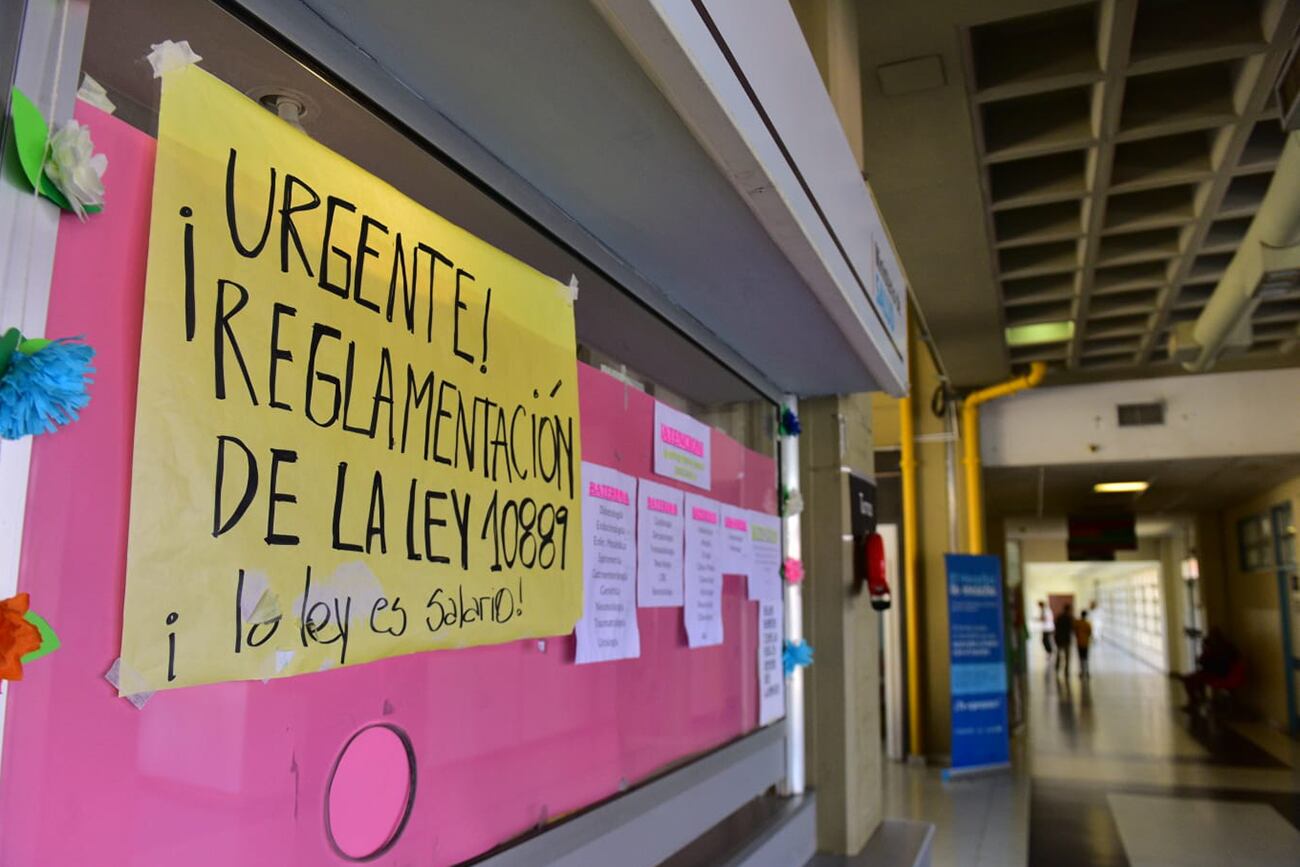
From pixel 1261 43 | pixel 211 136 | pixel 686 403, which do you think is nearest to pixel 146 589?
pixel 211 136

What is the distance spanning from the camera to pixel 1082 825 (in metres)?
5.73

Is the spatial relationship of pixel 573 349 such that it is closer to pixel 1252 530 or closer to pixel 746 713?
pixel 746 713

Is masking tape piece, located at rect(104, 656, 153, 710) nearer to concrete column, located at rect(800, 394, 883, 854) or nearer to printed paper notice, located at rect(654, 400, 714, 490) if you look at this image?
printed paper notice, located at rect(654, 400, 714, 490)

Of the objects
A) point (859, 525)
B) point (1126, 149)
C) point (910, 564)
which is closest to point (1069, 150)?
point (1126, 149)

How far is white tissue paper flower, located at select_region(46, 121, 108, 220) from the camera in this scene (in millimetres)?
665

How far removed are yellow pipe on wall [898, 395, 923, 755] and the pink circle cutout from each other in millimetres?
7415

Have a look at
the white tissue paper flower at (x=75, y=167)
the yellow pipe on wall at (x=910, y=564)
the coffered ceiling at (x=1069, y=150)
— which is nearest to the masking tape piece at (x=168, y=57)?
the white tissue paper flower at (x=75, y=167)

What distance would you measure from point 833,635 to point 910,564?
18.9 feet

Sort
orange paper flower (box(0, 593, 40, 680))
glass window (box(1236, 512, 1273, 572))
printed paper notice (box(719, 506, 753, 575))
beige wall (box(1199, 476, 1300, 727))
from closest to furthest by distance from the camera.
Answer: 1. orange paper flower (box(0, 593, 40, 680))
2. printed paper notice (box(719, 506, 753, 575))
3. beige wall (box(1199, 476, 1300, 727))
4. glass window (box(1236, 512, 1273, 572))

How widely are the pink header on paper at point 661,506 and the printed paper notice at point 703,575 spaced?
8 centimetres

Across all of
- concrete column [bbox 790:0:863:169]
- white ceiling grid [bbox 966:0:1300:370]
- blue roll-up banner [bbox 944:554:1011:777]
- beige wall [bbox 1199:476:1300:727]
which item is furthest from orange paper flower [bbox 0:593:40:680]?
beige wall [bbox 1199:476:1300:727]

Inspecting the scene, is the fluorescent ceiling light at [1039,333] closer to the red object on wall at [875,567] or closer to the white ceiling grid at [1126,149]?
the white ceiling grid at [1126,149]

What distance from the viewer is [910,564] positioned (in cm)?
799

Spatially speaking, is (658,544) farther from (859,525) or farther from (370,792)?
(859,525)
